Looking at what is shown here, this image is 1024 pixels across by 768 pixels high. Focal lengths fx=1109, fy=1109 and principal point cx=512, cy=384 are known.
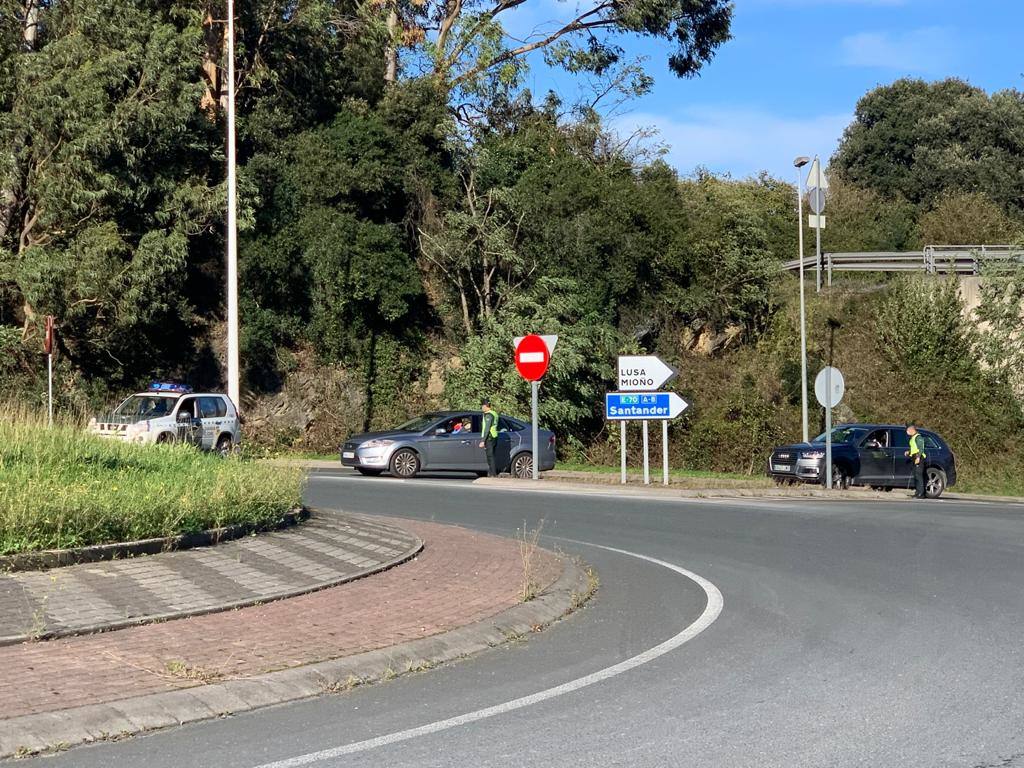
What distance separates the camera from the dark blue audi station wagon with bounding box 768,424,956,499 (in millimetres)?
26484

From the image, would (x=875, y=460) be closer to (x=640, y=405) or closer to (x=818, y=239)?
(x=640, y=405)

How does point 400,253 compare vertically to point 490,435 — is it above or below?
above

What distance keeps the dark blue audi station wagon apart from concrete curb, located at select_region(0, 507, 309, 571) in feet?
58.0

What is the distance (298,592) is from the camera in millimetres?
9445

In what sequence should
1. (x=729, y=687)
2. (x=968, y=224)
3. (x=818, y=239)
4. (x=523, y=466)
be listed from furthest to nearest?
(x=968, y=224) → (x=818, y=239) → (x=523, y=466) → (x=729, y=687)

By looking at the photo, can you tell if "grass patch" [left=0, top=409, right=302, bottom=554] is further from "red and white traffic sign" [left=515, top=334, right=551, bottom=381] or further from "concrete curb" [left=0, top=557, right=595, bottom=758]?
"red and white traffic sign" [left=515, top=334, right=551, bottom=381]

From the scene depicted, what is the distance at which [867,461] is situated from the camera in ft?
87.7

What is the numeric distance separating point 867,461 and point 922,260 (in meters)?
18.5

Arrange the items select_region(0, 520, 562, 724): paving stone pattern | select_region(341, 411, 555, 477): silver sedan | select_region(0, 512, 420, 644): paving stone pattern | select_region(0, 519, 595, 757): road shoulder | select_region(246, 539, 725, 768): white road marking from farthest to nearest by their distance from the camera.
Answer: select_region(341, 411, 555, 477): silver sedan
select_region(0, 512, 420, 644): paving stone pattern
select_region(0, 520, 562, 724): paving stone pattern
select_region(0, 519, 595, 757): road shoulder
select_region(246, 539, 725, 768): white road marking

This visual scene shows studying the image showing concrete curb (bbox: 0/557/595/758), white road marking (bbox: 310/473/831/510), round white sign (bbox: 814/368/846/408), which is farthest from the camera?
round white sign (bbox: 814/368/846/408)

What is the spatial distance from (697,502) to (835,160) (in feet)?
156

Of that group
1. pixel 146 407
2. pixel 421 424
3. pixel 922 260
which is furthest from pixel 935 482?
pixel 146 407

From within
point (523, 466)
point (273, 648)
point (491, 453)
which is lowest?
point (273, 648)

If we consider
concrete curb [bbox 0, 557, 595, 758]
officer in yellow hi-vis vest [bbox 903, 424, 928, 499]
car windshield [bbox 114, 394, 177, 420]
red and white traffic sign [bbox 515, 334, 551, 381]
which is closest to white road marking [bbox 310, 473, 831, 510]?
red and white traffic sign [bbox 515, 334, 551, 381]
